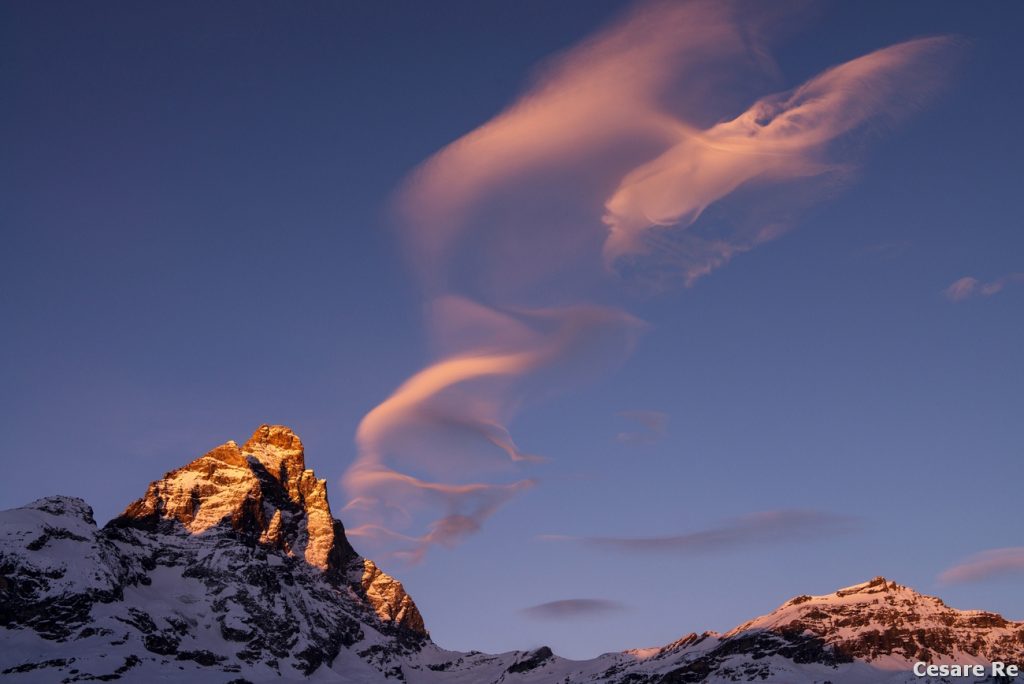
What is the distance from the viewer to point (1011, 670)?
198 m
